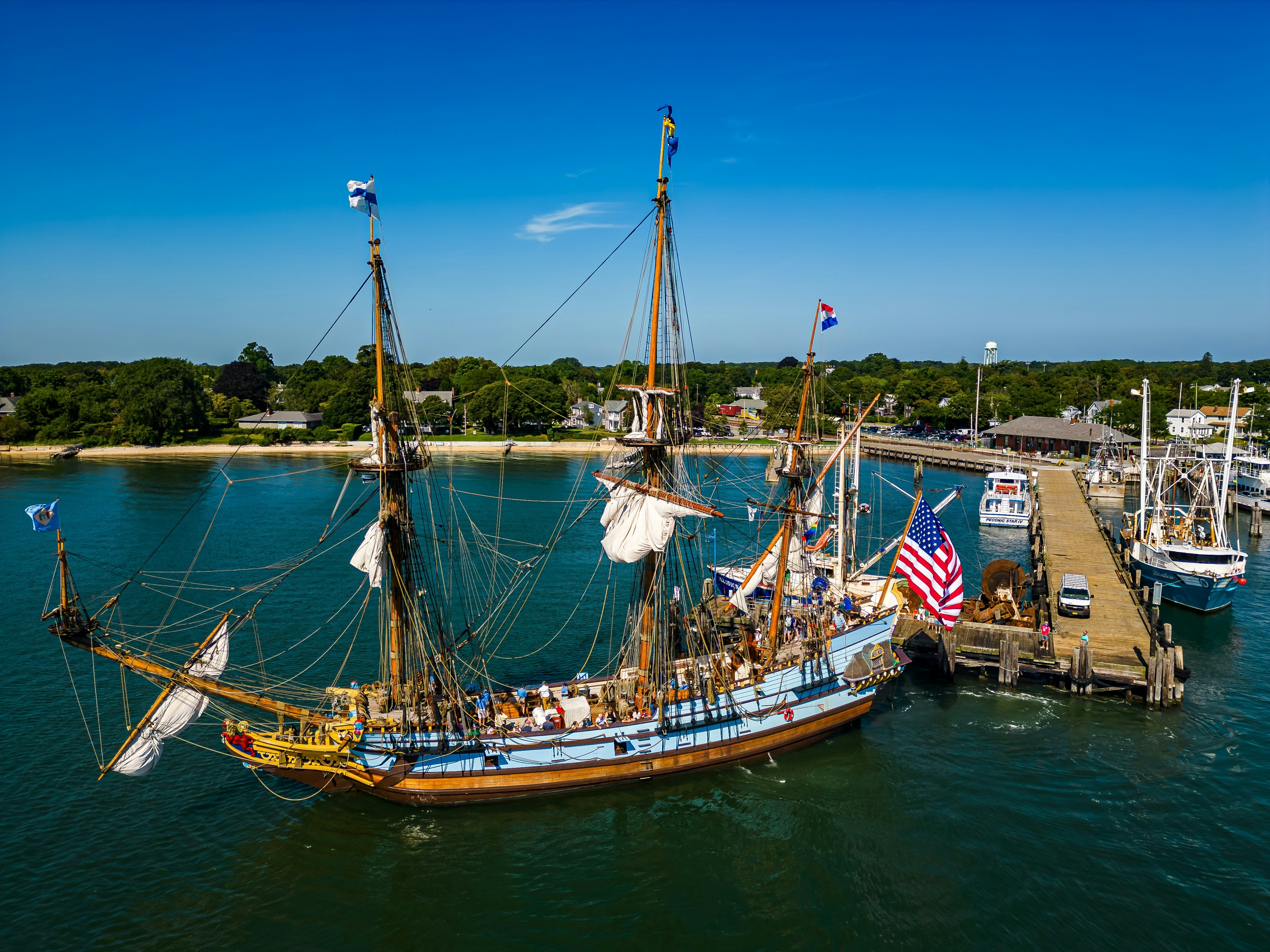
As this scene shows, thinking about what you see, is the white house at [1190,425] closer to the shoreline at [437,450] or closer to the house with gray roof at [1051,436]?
the house with gray roof at [1051,436]

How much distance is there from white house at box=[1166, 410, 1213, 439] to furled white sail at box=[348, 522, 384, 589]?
430 ft

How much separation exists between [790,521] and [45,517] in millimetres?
24088

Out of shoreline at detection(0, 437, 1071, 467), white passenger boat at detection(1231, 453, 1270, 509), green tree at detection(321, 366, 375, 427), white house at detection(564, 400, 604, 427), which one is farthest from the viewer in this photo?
white house at detection(564, 400, 604, 427)

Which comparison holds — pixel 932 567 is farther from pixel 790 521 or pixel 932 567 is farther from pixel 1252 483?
pixel 1252 483

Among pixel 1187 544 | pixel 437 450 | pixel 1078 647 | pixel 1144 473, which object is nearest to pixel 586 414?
pixel 437 450

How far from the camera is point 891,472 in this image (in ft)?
352

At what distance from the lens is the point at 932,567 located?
32.6 m

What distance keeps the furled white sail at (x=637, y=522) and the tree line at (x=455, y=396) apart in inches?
2851

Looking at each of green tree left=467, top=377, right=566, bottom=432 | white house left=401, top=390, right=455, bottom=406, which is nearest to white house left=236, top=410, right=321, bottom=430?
white house left=401, top=390, right=455, bottom=406

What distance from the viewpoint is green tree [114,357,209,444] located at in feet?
402

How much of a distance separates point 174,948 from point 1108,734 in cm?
3077

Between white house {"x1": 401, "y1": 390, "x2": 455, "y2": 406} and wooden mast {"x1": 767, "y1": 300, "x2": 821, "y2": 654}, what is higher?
white house {"x1": 401, "y1": 390, "x2": 455, "y2": 406}

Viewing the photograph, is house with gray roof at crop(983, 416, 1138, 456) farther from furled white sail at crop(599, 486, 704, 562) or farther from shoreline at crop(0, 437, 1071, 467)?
furled white sail at crop(599, 486, 704, 562)

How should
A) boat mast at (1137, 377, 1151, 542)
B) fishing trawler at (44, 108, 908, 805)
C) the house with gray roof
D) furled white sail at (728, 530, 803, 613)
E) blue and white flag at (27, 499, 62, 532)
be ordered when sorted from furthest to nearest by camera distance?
1. the house with gray roof
2. boat mast at (1137, 377, 1151, 542)
3. furled white sail at (728, 530, 803, 613)
4. fishing trawler at (44, 108, 908, 805)
5. blue and white flag at (27, 499, 62, 532)
